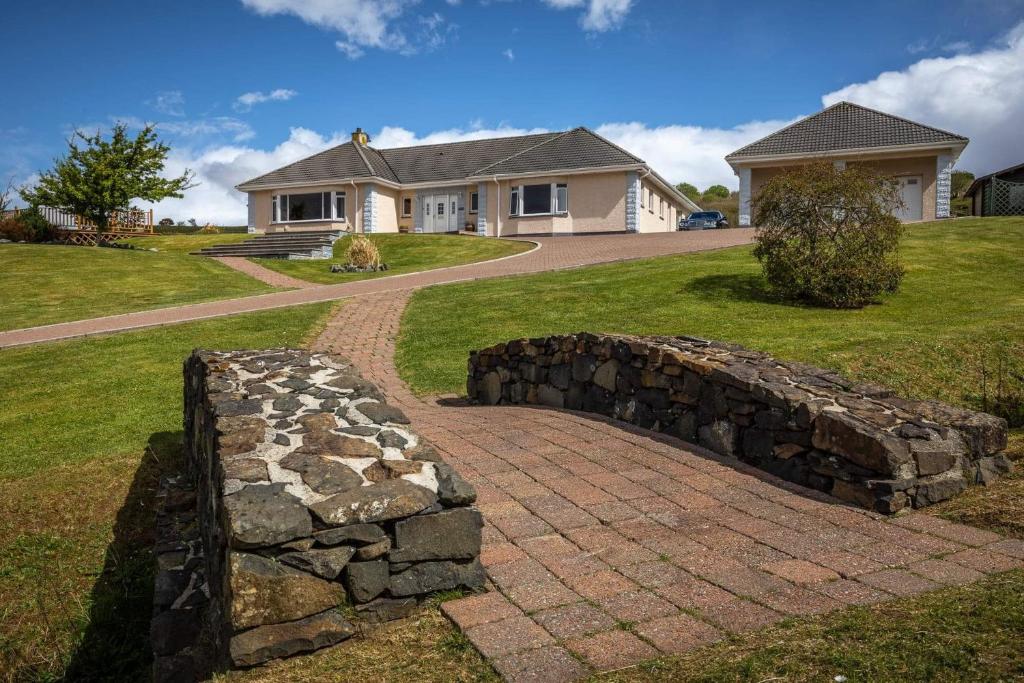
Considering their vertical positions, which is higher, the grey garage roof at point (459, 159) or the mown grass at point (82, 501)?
the grey garage roof at point (459, 159)

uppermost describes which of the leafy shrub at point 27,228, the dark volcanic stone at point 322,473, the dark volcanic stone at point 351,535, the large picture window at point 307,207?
the large picture window at point 307,207

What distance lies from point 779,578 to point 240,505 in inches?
107

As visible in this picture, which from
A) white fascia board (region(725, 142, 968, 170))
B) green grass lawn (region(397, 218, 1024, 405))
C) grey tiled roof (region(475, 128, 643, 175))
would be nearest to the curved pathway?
green grass lawn (region(397, 218, 1024, 405))

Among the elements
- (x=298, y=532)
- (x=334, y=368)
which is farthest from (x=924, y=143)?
(x=298, y=532)

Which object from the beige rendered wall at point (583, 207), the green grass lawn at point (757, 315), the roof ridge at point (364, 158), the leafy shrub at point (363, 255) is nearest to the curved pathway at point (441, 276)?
the beige rendered wall at point (583, 207)

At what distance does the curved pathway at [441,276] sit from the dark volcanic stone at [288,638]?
12338 mm

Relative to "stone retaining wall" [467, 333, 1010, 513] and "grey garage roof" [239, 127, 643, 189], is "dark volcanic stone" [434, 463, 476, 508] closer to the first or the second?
Answer: "stone retaining wall" [467, 333, 1010, 513]

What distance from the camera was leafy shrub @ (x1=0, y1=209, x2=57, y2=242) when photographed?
30.6 metres

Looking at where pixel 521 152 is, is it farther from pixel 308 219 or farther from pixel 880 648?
pixel 880 648

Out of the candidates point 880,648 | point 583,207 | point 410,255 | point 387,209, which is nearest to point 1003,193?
point 583,207

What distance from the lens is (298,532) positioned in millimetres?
3129

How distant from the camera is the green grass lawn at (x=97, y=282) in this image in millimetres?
16859

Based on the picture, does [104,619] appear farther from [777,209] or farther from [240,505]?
[777,209]

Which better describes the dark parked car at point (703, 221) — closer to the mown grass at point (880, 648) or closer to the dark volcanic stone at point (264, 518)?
the mown grass at point (880, 648)
